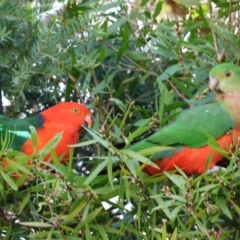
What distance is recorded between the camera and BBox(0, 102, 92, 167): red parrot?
113 centimetres

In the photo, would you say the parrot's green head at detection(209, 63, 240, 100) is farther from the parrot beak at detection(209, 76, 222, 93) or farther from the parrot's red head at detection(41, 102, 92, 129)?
the parrot's red head at detection(41, 102, 92, 129)

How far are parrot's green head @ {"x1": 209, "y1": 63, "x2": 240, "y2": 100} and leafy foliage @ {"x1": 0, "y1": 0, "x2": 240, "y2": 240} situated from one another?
0.08 ft

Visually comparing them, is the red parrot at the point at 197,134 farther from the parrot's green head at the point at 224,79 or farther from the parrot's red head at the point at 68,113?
the parrot's red head at the point at 68,113

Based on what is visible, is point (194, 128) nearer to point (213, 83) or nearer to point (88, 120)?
point (213, 83)

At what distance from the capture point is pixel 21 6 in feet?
3.66

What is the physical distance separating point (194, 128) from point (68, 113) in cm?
27

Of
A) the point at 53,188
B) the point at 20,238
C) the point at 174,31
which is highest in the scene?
the point at 174,31

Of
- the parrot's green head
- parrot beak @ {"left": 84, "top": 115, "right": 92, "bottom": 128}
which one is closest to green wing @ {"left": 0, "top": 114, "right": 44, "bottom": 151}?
parrot beak @ {"left": 84, "top": 115, "right": 92, "bottom": 128}

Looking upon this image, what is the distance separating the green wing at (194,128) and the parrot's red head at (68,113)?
0.21m

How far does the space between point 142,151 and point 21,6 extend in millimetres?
398

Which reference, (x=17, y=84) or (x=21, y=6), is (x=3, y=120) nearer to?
(x=17, y=84)

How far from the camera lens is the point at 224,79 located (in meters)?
1.13

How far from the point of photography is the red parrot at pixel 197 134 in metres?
1.02

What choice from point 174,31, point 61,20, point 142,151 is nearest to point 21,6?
point 61,20
